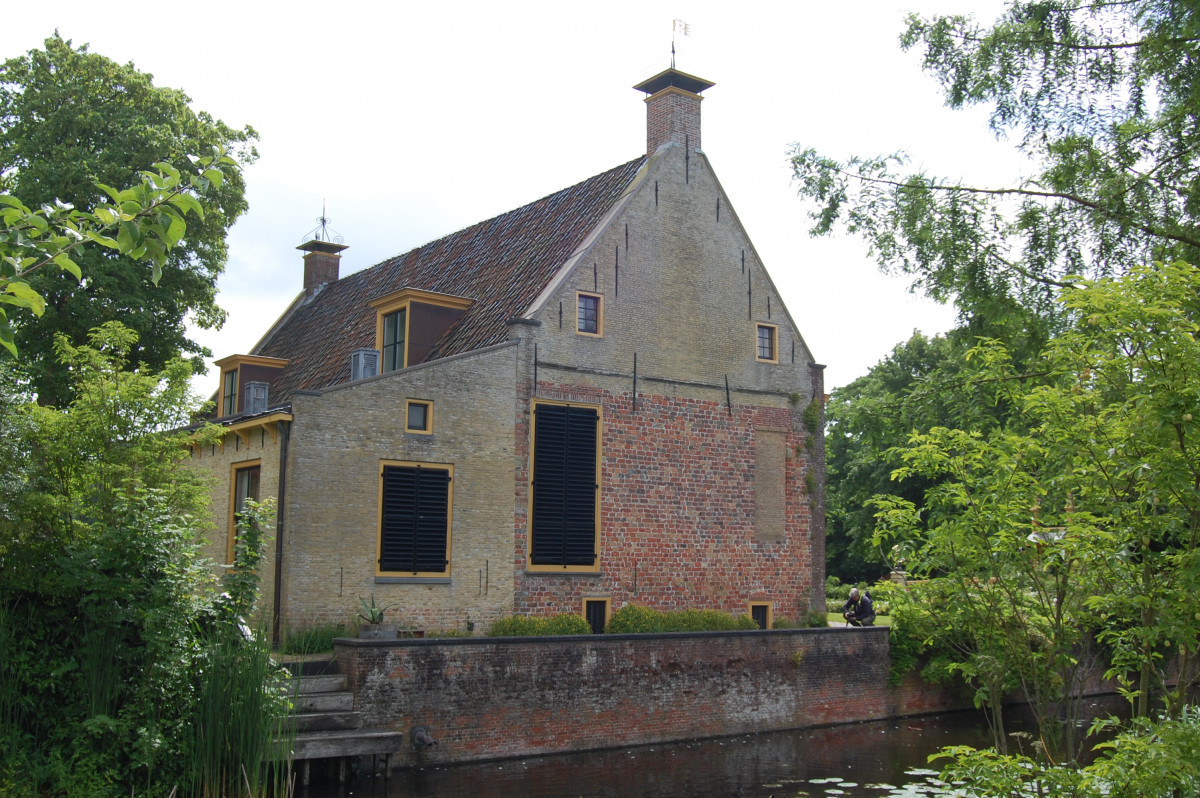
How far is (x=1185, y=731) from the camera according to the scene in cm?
579

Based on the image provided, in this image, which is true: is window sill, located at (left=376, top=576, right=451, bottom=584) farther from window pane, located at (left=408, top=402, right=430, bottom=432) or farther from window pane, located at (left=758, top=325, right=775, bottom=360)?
window pane, located at (left=758, top=325, right=775, bottom=360)

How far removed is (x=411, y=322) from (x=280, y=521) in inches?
230

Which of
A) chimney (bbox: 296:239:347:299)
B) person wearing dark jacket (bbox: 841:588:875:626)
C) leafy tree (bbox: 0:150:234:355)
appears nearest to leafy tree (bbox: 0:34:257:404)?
chimney (bbox: 296:239:347:299)

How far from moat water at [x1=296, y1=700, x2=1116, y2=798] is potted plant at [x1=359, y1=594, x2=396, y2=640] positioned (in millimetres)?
2364

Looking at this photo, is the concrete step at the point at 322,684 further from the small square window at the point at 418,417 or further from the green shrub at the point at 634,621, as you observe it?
the green shrub at the point at 634,621

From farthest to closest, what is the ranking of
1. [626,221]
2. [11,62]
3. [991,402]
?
[11,62]
[626,221]
[991,402]

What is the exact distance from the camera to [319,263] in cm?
3066

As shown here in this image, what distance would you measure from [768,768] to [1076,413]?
938 centimetres

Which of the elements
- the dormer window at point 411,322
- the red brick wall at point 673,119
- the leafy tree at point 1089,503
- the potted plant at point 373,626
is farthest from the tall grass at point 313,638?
the red brick wall at point 673,119

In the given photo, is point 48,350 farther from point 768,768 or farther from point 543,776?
point 768,768

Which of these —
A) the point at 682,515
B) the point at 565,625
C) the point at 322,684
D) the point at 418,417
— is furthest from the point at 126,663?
the point at 682,515

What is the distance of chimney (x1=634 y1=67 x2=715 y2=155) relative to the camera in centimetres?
2131

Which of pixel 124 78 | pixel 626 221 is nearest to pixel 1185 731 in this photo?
pixel 626 221

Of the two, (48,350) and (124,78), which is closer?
(48,350)
